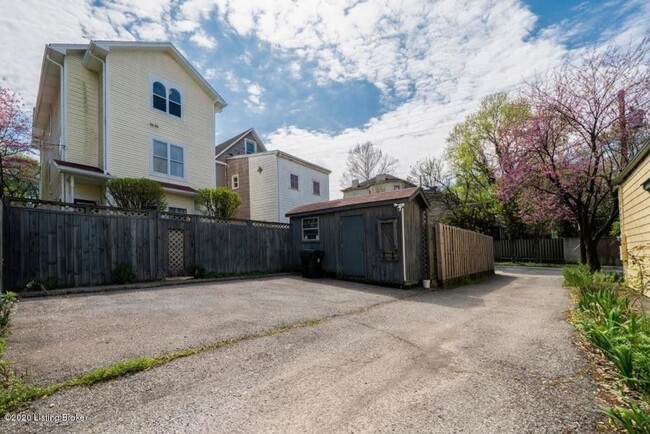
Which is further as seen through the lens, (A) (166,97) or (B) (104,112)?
(A) (166,97)

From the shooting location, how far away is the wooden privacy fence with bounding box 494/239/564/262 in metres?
21.2

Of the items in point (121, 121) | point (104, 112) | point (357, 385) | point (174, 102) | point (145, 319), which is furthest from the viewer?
point (174, 102)

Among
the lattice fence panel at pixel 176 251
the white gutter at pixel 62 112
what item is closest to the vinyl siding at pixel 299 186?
the lattice fence panel at pixel 176 251

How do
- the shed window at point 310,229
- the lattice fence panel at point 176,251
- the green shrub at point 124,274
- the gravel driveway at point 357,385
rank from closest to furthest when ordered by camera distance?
the gravel driveway at point 357,385, the green shrub at point 124,274, the lattice fence panel at point 176,251, the shed window at point 310,229

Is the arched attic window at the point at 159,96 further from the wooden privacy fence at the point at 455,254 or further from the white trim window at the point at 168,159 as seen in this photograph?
the wooden privacy fence at the point at 455,254

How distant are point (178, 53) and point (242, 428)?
55.1ft

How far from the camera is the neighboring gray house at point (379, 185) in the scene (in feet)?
106

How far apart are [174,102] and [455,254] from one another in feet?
44.7

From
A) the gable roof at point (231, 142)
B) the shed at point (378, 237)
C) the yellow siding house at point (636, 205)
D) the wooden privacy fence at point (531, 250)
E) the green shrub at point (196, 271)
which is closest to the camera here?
the yellow siding house at point (636, 205)

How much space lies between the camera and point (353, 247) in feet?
35.7

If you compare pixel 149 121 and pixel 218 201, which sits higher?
pixel 149 121

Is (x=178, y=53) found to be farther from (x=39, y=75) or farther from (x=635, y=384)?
(x=635, y=384)

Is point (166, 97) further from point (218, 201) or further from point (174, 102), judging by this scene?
point (218, 201)

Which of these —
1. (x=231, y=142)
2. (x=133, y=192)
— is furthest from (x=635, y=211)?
(x=231, y=142)
